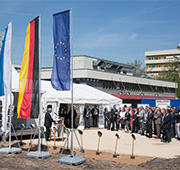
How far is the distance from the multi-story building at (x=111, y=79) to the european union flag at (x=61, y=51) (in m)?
29.4

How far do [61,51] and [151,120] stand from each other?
9.70 metres

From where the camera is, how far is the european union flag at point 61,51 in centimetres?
1025

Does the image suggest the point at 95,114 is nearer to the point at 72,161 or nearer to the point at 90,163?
the point at 90,163

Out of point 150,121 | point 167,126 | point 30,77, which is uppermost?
point 30,77

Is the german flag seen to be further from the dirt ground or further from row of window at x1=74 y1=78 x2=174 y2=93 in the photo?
row of window at x1=74 y1=78 x2=174 y2=93

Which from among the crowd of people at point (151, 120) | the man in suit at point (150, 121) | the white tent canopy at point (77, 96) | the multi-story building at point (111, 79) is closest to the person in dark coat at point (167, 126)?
the crowd of people at point (151, 120)

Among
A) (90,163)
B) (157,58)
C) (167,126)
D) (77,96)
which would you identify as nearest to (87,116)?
(77,96)

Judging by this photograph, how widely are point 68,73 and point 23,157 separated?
11.9 ft

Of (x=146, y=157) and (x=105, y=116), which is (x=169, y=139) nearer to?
(x=146, y=157)

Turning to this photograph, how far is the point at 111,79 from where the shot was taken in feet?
149

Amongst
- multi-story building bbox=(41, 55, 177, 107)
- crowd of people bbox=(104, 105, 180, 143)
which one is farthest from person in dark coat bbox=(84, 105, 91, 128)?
multi-story building bbox=(41, 55, 177, 107)

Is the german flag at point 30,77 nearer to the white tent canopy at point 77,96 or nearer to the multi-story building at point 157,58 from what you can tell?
the white tent canopy at point 77,96

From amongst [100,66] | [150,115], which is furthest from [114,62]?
[150,115]

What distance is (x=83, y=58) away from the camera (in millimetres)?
45625
